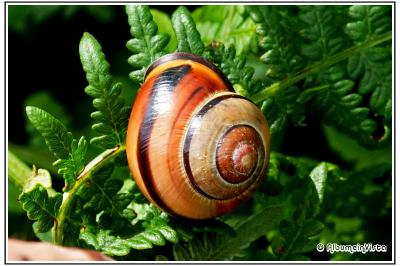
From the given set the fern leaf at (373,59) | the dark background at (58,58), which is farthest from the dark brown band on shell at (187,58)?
the dark background at (58,58)

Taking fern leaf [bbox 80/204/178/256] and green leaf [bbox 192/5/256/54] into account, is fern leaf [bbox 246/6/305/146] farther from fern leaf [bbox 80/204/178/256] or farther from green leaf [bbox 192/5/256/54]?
fern leaf [bbox 80/204/178/256]

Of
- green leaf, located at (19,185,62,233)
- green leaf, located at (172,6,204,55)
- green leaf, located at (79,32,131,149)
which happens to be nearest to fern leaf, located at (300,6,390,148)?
green leaf, located at (172,6,204,55)

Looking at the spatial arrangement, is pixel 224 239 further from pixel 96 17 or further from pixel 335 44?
pixel 96 17

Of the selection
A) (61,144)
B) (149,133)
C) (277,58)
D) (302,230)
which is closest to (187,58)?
(149,133)

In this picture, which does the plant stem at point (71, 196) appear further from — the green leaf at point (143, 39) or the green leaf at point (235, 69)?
the green leaf at point (235, 69)

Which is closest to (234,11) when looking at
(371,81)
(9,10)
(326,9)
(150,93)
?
(326,9)
